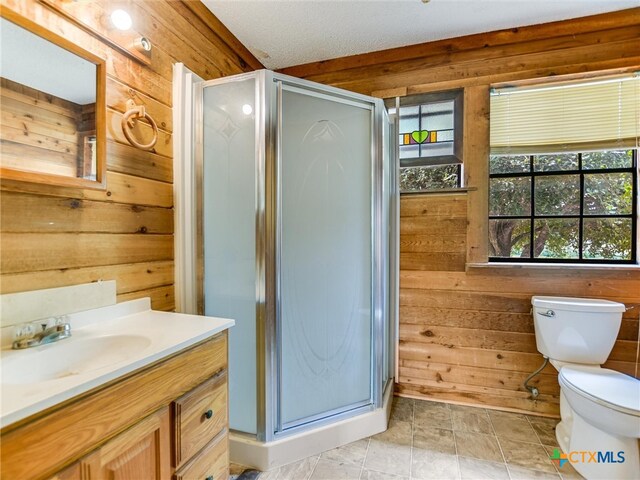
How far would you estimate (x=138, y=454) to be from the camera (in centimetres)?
86

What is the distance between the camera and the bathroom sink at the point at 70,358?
867 mm

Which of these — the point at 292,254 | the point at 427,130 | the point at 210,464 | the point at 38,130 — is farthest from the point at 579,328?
the point at 38,130

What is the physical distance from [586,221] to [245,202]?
216 cm

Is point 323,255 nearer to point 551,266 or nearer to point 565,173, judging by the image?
point 551,266

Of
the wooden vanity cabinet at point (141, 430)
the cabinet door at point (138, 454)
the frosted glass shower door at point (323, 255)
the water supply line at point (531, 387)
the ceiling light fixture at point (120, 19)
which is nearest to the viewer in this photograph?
the wooden vanity cabinet at point (141, 430)

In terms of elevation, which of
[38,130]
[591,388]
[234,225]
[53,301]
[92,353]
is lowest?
[591,388]

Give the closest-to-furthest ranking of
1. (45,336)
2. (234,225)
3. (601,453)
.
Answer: (45,336) → (601,453) → (234,225)

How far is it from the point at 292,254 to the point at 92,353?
92cm

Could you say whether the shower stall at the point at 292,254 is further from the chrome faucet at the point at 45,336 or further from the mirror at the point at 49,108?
the chrome faucet at the point at 45,336

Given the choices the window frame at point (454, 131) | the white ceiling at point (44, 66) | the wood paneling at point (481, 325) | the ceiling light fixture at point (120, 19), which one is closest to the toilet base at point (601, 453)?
the wood paneling at point (481, 325)

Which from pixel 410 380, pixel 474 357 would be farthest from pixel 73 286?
pixel 474 357

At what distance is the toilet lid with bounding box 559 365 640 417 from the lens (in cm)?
135

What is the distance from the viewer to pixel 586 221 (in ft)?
6.61

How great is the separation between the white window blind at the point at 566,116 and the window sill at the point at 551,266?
74 centimetres
